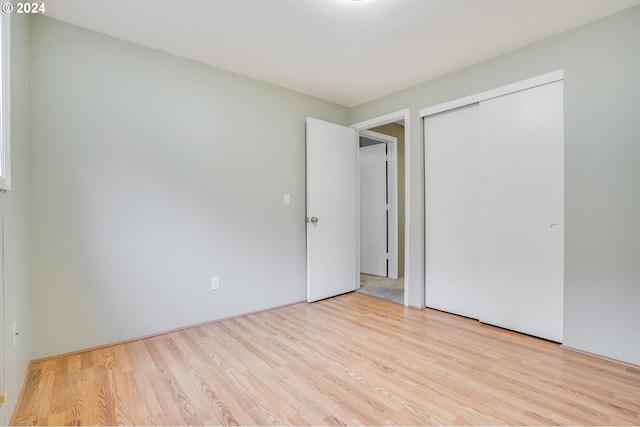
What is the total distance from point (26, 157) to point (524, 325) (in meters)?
3.80

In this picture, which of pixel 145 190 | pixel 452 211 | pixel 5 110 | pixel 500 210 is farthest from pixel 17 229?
pixel 500 210

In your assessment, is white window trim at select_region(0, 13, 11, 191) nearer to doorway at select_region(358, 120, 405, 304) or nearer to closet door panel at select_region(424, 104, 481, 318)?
closet door panel at select_region(424, 104, 481, 318)

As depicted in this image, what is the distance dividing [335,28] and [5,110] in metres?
1.98

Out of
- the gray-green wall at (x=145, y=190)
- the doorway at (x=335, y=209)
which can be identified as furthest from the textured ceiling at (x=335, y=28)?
the doorway at (x=335, y=209)

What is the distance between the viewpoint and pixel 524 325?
245 centimetres

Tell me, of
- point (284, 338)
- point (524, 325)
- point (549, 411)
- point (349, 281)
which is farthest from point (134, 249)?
point (524, 325)

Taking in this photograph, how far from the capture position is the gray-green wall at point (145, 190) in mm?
2041

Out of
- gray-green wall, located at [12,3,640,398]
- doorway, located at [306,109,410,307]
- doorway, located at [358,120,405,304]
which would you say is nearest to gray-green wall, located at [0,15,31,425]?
gray-green wall, located at [12,3,640,398]

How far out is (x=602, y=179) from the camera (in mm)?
2051

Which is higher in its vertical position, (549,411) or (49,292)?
(49,292)

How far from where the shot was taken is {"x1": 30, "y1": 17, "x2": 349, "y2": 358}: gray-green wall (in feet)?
6.70

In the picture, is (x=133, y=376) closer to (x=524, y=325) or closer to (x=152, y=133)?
(x=152, y=133)

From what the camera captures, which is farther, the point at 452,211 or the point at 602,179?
the point at 452,211

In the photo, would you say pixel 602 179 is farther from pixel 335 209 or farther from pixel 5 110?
pixel 5 110
